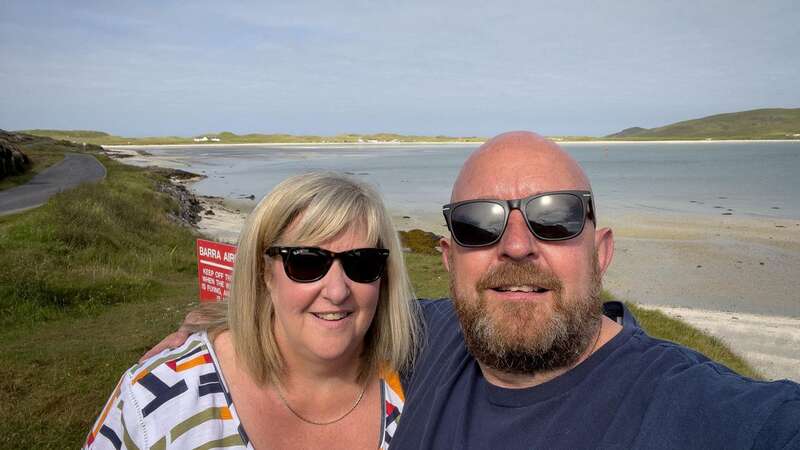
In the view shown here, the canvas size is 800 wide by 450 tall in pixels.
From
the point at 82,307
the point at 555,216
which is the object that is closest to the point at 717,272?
the point at 82,307

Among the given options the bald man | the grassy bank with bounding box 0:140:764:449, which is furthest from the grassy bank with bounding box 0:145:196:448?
the bald man

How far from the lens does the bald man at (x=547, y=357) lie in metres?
1.81

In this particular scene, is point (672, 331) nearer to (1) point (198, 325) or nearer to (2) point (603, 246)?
(2) point (603, 246)

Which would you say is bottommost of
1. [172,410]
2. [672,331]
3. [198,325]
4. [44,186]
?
[672,331]

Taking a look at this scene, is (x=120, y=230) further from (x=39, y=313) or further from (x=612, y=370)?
(x=612, y=370)

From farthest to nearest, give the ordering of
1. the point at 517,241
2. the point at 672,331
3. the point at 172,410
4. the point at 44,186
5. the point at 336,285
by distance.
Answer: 1. the point at 44,186
2. the point at 672,331
3. the point at 336,285
4. the point at 517,241
5. the point at 172,410

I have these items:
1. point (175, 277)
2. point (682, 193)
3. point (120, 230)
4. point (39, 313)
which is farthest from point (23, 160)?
point (682, 193)

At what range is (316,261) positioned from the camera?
8.54ft

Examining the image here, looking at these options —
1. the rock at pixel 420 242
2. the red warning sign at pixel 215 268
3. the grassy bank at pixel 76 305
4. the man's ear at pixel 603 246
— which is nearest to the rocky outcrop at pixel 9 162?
the grassy bank at pixel 76 305

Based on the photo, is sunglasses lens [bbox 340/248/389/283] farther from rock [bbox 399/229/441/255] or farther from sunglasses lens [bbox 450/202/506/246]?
rock [bbox 399/229/441/255]

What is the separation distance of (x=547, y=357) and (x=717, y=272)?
18.9 m

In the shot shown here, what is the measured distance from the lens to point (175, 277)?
10.9 metres

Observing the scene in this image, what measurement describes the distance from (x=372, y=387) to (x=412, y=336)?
37 cm

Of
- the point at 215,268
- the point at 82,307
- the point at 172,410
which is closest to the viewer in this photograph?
the point at 172,410
